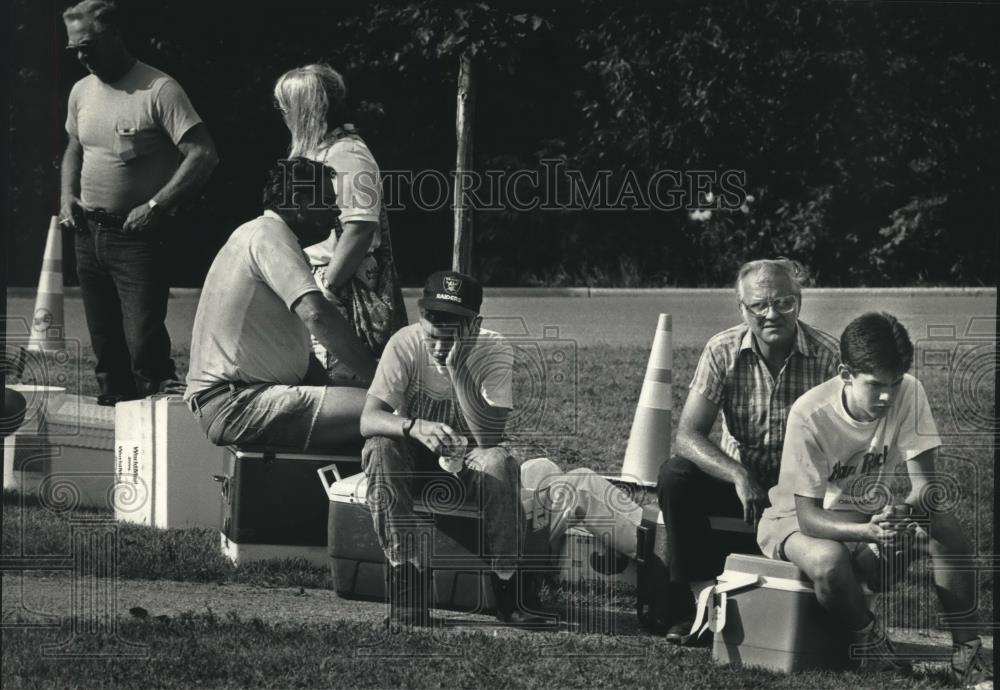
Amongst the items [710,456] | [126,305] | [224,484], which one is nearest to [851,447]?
[710,456]

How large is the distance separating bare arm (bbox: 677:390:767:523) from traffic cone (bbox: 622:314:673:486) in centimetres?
123

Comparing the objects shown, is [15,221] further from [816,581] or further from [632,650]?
[816,581]

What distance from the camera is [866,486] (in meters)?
4.02

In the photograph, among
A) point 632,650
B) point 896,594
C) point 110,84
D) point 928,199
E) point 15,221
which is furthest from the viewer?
point 928,199

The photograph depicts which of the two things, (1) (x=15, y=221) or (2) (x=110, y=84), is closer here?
(2) (x=110, y=84)

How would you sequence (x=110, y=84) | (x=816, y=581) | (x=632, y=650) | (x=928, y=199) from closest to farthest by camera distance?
1. (x=816, y=581)
2. (x=632, y=650)
3. (x=110, y=84)
4. (x=928, y=199)

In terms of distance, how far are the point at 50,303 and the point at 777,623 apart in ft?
17.0

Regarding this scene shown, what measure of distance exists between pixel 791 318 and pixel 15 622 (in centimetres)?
235

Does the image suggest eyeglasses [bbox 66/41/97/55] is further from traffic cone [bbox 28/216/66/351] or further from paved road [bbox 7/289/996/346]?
paved road [bbox 7/289/996/346]

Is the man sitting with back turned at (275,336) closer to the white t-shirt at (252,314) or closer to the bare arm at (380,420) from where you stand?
the white t-shirt at (252,314)

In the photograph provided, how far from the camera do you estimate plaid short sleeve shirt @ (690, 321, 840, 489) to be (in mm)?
4449

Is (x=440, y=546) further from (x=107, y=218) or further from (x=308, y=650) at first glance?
(x=107, y=218)

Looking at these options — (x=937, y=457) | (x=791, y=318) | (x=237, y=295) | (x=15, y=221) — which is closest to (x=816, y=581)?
(x=937, y=457)

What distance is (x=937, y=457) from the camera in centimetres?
406
